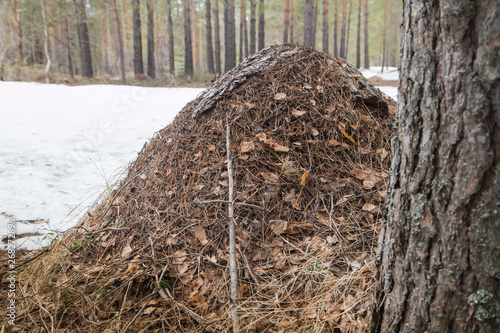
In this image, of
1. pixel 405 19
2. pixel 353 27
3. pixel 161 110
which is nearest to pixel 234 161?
pixel 405 19

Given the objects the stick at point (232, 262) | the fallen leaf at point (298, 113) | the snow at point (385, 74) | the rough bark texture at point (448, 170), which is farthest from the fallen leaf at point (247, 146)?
the snow at point (385, 74)

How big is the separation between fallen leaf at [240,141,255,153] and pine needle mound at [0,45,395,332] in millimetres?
12

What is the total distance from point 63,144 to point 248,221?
4.30 m

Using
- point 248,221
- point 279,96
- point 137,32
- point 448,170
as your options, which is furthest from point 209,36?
point 448,170

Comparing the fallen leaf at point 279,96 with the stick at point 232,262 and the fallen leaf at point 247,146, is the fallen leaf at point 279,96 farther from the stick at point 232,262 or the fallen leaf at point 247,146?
the stick at point 232,262

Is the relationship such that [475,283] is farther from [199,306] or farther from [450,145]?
[199,306]

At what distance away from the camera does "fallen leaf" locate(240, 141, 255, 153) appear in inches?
95.2

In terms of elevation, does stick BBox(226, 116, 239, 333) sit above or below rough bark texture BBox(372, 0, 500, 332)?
below

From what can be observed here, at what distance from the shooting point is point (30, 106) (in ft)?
20.2

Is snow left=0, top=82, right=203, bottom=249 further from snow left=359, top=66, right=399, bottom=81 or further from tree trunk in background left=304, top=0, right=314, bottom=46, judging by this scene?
snow left=359, top=66, right=399, bottom=81

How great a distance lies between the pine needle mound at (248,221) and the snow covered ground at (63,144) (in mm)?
611

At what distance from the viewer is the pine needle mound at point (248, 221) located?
169 centimetres

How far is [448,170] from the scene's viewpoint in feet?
3.12

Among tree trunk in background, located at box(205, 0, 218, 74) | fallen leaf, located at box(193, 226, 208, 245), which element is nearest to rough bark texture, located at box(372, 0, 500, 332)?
fallen leaf, located at box(193, 226, 208, 245)
